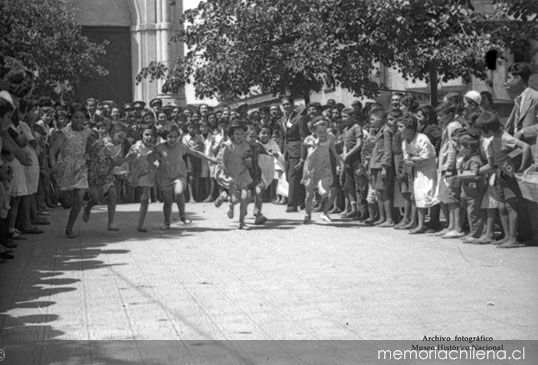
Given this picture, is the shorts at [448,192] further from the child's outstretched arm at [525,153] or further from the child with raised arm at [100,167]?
the child with raised arm at [100,167]

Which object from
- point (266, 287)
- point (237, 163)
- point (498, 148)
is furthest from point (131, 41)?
point (266, 287)

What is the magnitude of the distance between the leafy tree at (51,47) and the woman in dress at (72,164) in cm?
849

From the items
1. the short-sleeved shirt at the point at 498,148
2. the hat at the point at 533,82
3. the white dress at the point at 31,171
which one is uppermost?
the hat at the point at 533,82

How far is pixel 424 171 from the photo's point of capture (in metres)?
14.6

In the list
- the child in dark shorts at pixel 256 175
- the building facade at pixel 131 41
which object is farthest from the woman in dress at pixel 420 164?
the building facade at pixel 131 41

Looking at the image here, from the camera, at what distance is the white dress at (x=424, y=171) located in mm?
14453

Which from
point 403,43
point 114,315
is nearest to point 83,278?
point 114,315

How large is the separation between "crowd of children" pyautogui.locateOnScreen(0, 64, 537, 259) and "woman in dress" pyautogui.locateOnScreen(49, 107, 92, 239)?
0.05 ft

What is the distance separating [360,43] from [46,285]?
9.59m

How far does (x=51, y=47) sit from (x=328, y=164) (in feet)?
38.0

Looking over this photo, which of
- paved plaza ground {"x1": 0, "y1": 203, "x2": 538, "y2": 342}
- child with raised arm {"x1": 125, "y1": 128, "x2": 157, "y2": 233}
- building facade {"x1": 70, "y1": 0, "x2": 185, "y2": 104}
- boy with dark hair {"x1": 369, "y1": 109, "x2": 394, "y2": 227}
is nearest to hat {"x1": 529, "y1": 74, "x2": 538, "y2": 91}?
paved plaza ground {"x1": 0, "y1": 203, "x2": 538, "y2": 342}

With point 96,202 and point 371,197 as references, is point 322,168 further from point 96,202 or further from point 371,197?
point 96,202

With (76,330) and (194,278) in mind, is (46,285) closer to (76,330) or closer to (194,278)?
(194,278)

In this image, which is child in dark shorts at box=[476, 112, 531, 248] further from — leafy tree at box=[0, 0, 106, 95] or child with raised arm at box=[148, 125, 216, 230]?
leafy tree at box=[0, 0, 106, 95]
